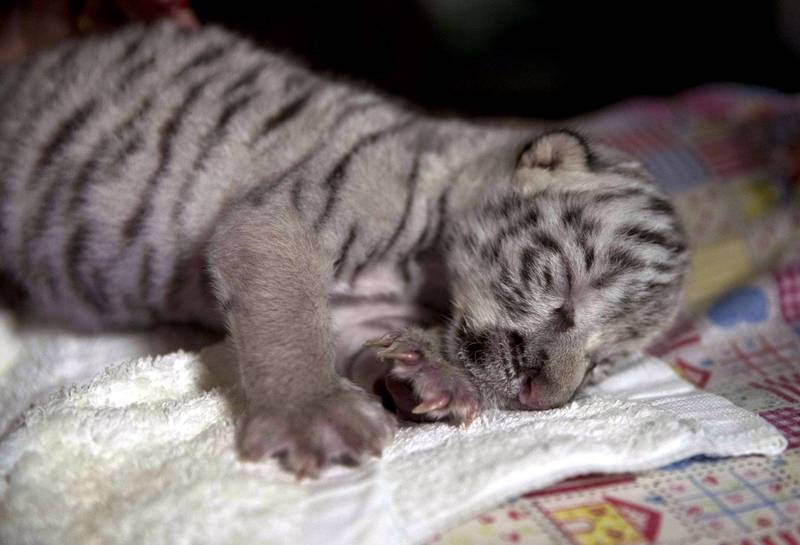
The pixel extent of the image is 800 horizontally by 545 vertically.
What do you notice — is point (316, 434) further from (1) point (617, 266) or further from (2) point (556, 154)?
(2) point (556, 154)

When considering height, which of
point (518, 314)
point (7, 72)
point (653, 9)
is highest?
point (653, 9)

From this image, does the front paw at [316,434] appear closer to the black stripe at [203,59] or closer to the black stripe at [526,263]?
the black stripe at [526,263]

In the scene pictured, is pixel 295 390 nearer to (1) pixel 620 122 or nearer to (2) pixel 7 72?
(2) pixel 7 72

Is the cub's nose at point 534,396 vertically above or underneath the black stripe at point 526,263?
underneath

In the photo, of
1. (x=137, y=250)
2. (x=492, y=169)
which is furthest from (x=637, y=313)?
(x=137, y=250)

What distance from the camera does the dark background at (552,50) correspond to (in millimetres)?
3531

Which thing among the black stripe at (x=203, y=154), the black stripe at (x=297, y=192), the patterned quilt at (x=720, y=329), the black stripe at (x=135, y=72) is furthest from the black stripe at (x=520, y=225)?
the black stripe at (x=135, y=72)

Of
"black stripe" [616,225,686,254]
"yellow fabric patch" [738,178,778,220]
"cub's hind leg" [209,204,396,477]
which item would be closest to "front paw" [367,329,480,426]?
"cub's hind leg" [209,204,396,477]

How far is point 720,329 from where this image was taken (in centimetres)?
220

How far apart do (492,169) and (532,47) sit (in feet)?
7.68

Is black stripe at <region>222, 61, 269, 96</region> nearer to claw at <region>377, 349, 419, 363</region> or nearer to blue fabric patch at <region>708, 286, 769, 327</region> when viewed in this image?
claw at <region>377, 349, 419, 363</region>

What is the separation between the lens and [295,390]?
4.70ft

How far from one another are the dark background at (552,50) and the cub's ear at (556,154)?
1.78 metres

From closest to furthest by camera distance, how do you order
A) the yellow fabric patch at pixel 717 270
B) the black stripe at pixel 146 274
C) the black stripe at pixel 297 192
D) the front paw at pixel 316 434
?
the front paw at pixel 316 434
the black stripe at pixel 297 192
the black stripe at pixel 146 274
the yellow fabric patch at pixel 717 270
